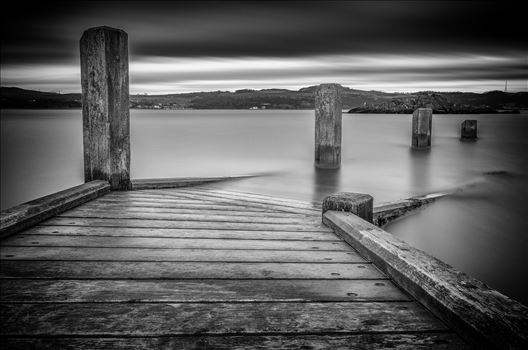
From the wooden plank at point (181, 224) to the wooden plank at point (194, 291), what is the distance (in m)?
1.03

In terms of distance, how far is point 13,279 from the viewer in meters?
1.77

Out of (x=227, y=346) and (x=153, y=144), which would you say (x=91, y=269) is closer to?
(x=227, y=346)

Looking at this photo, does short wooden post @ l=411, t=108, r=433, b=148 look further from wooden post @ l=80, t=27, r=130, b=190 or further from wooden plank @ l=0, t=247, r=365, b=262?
wooden plank @ l=0, t=247, r=365, b=262

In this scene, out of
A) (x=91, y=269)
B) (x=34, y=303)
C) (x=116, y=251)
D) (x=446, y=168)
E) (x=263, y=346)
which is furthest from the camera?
(x=446, y=168)

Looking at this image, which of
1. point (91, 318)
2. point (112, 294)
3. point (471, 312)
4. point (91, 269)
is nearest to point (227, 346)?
point (91, 318)

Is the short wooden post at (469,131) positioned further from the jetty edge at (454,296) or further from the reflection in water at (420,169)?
the jetty edge at (454,296)

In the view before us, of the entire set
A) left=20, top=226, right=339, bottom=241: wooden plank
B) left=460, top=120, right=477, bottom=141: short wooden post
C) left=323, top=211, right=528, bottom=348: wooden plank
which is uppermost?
left=460, top=120, right=477, bottom=141: short wooden post

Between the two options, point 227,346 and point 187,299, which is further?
point 187,299

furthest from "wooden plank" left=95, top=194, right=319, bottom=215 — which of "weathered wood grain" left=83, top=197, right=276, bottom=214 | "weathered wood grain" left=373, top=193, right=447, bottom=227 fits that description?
"weathered wood grain" left=373, top=193, right=447, bottom=227

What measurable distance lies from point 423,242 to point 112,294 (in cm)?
414

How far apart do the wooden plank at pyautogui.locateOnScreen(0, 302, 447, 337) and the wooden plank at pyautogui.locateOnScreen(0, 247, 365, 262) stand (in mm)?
571

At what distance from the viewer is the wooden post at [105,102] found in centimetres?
364

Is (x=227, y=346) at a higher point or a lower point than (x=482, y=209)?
higher

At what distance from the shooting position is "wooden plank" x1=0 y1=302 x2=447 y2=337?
A: 135 cm
